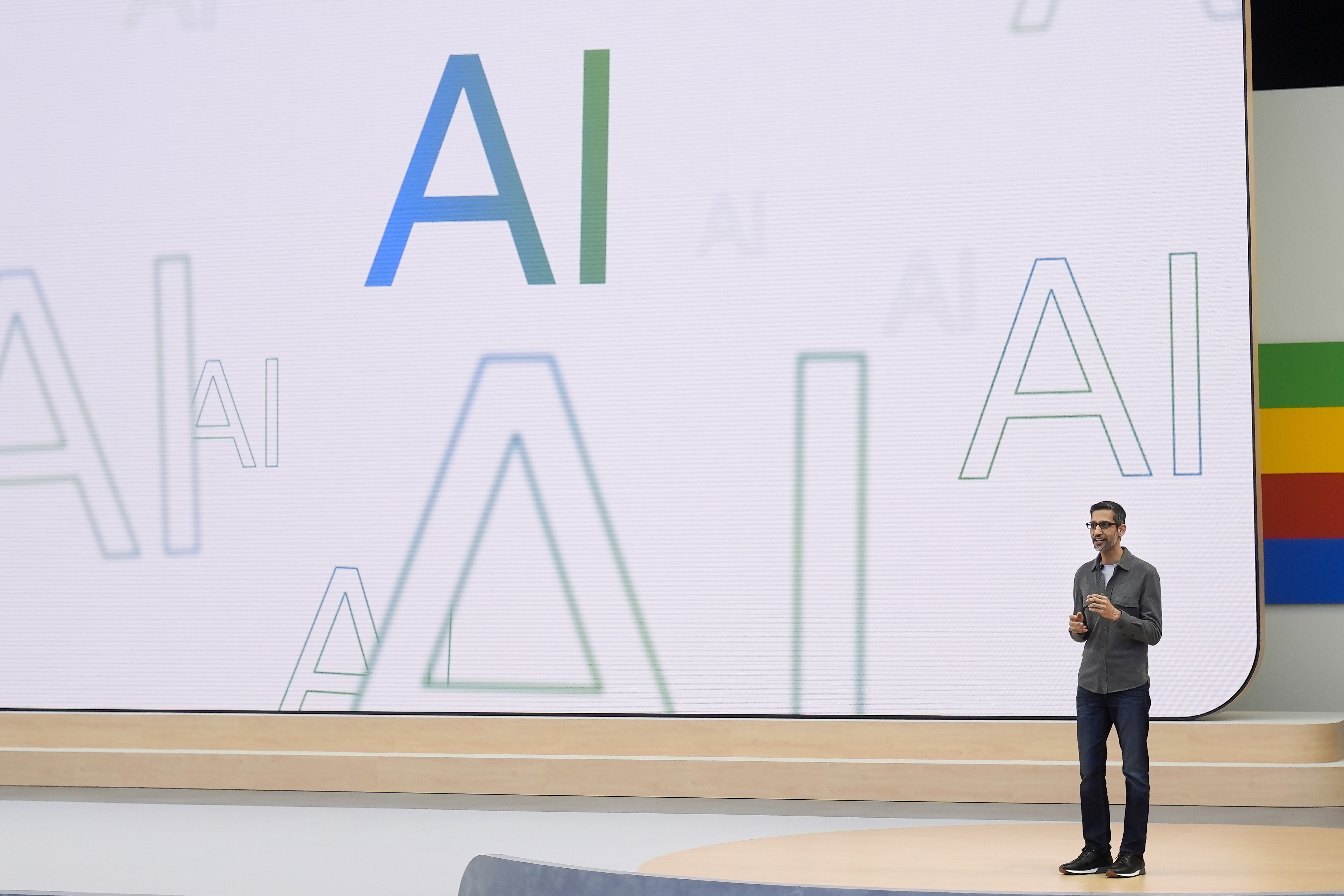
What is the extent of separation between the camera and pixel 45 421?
618cm

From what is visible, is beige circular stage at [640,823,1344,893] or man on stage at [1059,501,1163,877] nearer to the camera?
beige circular stage at [640,823,1344,893]

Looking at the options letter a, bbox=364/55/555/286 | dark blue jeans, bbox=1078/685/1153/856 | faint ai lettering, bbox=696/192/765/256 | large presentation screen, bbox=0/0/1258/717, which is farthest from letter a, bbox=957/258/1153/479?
letter a, bbox=364/55/555/286

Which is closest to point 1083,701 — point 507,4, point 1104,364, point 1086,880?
point 1086,880

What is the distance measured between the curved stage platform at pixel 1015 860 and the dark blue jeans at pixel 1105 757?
0.42ft

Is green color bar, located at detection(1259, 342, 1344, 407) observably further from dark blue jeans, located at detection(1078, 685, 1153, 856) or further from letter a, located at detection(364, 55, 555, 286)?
letter a, located at detection(364, 55, 555, 286)

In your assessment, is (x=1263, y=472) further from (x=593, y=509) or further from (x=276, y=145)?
(x=276, y=145)

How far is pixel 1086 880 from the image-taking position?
3967mm

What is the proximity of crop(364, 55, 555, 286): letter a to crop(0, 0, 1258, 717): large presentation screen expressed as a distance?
0.06ft

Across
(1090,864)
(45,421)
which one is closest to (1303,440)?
(1090,864)

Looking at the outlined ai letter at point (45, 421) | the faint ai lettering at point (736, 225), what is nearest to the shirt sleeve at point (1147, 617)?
the faint ai lettering at point (736, 225)

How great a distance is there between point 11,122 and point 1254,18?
5.81 metres

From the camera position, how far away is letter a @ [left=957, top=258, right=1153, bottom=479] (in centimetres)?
552

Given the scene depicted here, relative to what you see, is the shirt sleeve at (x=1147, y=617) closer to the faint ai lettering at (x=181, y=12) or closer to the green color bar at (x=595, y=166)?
the green color bar at (x=595, y=166)

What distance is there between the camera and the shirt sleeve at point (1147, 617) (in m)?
3.96
